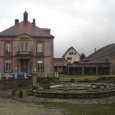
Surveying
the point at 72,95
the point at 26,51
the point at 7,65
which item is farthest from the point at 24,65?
the point at 72,95

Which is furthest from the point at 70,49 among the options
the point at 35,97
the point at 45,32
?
the point at 35,97

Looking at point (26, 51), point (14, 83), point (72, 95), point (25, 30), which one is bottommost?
point (72, 95)

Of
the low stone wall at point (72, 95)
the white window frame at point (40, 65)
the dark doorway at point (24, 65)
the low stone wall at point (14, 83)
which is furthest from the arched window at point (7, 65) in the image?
the low stone wall at point (72, 95)

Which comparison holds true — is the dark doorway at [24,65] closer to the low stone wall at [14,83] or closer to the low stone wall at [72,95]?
the low stone wall at [14,83]

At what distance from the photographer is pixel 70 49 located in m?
108

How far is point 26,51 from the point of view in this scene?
58.5 metres

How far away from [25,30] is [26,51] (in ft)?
11.9

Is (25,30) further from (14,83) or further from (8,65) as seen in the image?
(14,83)

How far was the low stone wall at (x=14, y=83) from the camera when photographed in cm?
3793

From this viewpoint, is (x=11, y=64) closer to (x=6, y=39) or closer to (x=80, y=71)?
(x=6, y=39)

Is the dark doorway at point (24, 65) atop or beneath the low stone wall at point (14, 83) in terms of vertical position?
atop

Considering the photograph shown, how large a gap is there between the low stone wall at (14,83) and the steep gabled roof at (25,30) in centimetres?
1710

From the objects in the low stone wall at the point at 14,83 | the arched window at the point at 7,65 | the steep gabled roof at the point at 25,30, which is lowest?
the low stone wall at the point at 14,83

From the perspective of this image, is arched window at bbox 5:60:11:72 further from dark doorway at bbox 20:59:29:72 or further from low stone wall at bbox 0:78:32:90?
low stone wall at bbox 0:78:32:90
